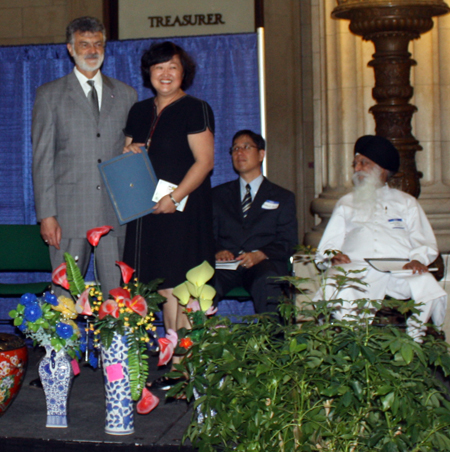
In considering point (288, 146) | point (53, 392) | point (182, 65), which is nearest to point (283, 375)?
point (53, 392)

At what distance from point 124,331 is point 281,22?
492cm

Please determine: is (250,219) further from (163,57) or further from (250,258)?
(163,57)

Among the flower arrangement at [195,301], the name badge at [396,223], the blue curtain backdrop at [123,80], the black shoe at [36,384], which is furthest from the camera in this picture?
the blue curtain backdrop at [123,80]

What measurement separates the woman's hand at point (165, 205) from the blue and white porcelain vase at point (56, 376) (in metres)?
0.96

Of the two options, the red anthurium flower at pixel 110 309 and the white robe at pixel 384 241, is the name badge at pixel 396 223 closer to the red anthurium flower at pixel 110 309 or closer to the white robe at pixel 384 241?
the white robe at pixel 384 241

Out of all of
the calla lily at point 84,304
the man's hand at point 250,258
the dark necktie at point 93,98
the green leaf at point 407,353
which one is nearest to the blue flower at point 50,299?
the calla lily at point 84,304

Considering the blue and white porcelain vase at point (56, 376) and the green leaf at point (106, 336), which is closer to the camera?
the green leaf at point (106, 336)

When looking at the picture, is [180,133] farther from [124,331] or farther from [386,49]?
[386,49]

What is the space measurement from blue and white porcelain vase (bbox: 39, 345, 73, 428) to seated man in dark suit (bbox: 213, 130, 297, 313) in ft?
5.02

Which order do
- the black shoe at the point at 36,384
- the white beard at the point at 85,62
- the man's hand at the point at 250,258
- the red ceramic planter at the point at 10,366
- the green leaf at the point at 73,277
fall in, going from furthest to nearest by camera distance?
the man's hand at the point at 250,258 → the black shoe at the point at 36,384 → the white beard at the point at 85,62 → the red ceramic planter at the point at 10,366 → the green leaf at the point at 73,277

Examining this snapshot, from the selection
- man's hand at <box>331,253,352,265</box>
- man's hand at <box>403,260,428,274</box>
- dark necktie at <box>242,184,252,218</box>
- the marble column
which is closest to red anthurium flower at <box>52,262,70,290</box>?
man's hand at <box>331,253,352,265</box>

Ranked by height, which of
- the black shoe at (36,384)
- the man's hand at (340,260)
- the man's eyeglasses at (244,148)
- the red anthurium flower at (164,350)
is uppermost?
the man's eyeglasses at (244,148)

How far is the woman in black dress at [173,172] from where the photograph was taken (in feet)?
12.0

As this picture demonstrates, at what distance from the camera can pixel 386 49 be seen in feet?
14.3
